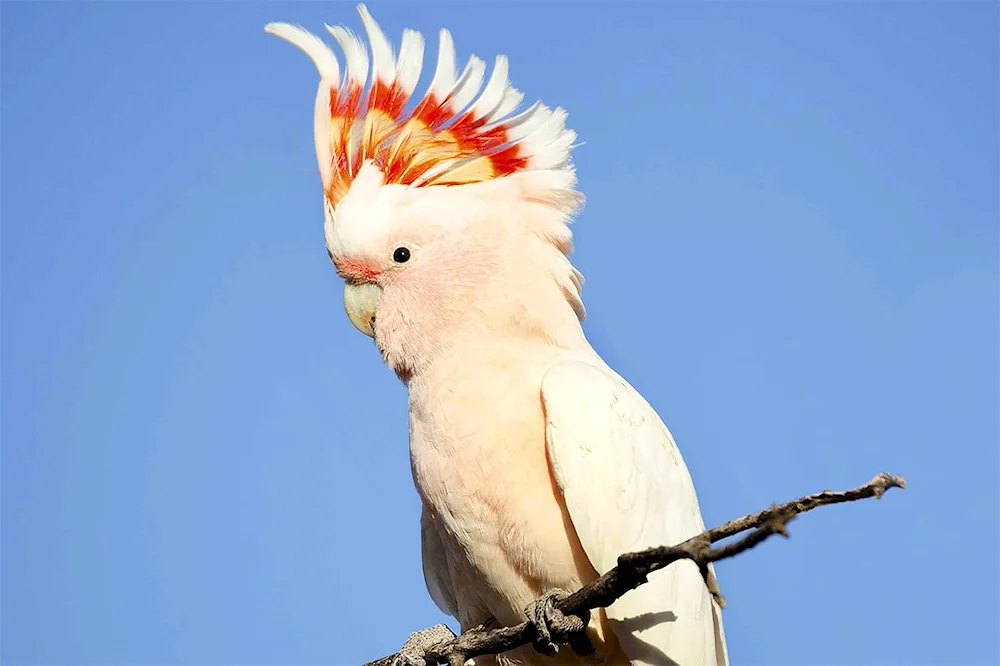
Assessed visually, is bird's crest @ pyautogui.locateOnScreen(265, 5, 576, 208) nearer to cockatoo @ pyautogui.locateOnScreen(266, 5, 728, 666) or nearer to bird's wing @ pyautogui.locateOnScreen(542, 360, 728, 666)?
cockatoo @ pyautogui.locateOnScreen(266, 5, 728, 666)

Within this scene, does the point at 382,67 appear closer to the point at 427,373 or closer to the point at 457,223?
the point at 457,223

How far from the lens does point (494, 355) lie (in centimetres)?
340

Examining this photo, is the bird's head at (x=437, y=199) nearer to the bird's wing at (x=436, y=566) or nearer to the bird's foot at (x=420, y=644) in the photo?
the bird's wing at (x=436, y=566)

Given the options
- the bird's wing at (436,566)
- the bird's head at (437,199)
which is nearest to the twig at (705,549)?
the bird's wing at (436,566)

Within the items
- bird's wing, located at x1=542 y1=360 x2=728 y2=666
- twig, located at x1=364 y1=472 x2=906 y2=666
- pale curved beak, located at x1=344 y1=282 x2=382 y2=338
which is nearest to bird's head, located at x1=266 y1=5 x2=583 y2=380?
pale curved beak, located at x1=344 y1=282 x2=382 y2=338

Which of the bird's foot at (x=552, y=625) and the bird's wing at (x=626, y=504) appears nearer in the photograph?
the bird's foot at (x=552, y=625)

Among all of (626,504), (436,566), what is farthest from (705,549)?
(436,566)

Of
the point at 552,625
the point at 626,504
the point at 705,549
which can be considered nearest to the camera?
the point at 705,549

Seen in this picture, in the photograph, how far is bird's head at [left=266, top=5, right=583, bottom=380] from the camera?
3.52 metres

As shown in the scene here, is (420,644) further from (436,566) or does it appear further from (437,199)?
(437,199)

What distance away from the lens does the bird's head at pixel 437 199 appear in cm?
352

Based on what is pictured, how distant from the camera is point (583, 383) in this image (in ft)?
10.7

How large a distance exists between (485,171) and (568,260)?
468 mm

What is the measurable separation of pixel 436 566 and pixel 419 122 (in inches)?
67.4
